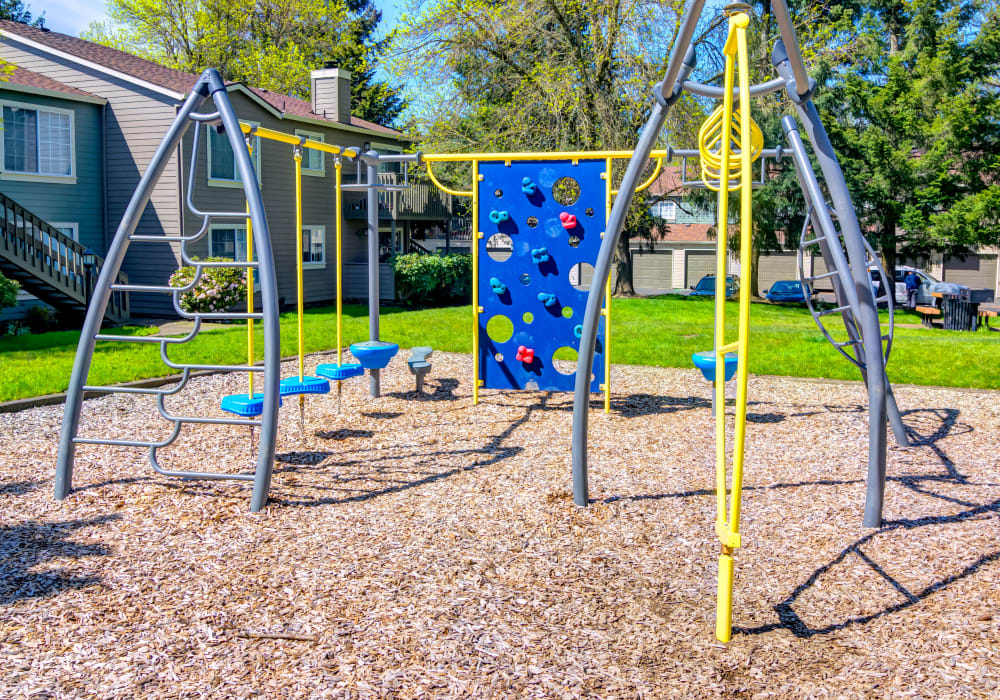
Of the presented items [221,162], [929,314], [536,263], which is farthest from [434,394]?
[929,314]

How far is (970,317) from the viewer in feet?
68.5

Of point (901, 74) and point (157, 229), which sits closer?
point (157, 229)

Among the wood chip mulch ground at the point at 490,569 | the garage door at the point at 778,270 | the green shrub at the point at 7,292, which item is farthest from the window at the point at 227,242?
the garage door at the point at 778,270

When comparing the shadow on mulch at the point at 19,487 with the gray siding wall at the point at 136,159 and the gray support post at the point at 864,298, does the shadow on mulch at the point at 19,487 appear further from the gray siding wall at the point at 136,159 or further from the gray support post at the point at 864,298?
the gray siding wall at the point at 136,159

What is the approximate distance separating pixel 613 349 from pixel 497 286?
5692 mm

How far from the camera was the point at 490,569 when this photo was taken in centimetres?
495

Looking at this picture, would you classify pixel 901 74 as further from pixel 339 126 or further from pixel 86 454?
pixel 86 454

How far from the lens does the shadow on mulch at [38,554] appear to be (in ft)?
15.0

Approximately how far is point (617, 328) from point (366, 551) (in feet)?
47.3

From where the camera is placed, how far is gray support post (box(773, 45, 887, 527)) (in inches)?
213

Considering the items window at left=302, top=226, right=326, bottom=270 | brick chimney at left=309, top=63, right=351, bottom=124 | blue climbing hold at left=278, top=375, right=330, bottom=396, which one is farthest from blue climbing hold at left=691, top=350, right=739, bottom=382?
brick chimney at left=309, top=63, right=351, bottom=124

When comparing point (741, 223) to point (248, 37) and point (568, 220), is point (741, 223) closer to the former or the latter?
point (568, 220)

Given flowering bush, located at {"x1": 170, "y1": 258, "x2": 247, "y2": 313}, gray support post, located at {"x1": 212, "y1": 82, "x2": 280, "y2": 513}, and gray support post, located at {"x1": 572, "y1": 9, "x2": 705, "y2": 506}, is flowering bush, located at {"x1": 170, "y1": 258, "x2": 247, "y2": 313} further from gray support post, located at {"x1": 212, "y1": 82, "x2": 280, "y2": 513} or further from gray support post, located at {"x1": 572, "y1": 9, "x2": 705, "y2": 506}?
gray support post, located at {"x1": 572, "y1": 9, "x2": 705, "y2": 506}

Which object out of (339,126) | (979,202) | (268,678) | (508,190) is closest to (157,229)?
(339,126)
